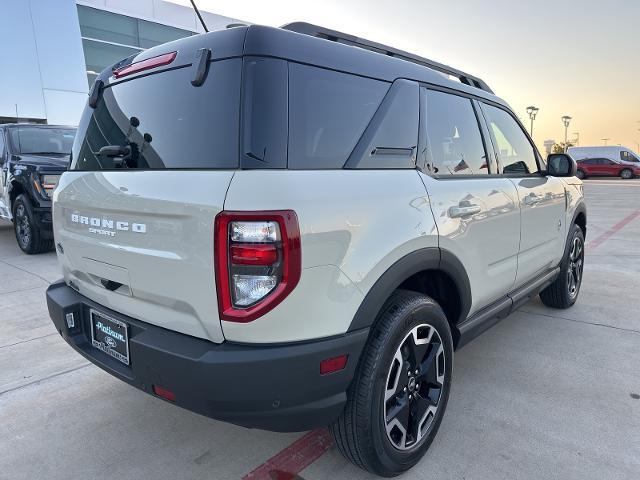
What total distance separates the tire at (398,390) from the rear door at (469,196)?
16.1 inches

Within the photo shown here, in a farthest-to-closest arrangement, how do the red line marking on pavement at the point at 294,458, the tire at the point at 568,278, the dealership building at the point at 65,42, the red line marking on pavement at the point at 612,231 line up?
1. the dealership building at the point at 65,42
2. the red line marking on pavement at the point at 612,231
3. the tire at the point at 568,278
4. the red line marking on pavement at the point at 294,458

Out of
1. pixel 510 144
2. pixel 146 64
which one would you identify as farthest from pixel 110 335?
pixel 510 144

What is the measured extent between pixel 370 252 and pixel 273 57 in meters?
0.85

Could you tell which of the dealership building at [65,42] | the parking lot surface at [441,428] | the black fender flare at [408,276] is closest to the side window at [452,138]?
the black fender flare at [408,276]

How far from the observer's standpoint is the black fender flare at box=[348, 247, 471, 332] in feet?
6.26

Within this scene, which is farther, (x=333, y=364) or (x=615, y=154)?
(x=615, y=154)

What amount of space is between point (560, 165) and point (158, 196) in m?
3.20

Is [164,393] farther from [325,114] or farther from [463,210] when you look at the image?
[463,210]

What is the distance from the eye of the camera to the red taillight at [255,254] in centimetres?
165

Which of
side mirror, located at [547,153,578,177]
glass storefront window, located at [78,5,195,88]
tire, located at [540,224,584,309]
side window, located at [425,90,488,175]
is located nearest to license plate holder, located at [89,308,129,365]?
side window, located at [425,90,488,175]

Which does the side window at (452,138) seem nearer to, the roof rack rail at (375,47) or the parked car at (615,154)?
the roof rack rail at (375,47)

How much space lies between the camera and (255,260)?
65.2 inches

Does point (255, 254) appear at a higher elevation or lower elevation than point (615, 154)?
higher

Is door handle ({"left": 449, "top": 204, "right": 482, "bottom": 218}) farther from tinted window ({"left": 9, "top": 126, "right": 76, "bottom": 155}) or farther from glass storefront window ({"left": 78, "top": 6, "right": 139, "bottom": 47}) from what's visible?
glass storefront window ({"left": 78, "top": 6, "right": 139, "bottom": 47})
